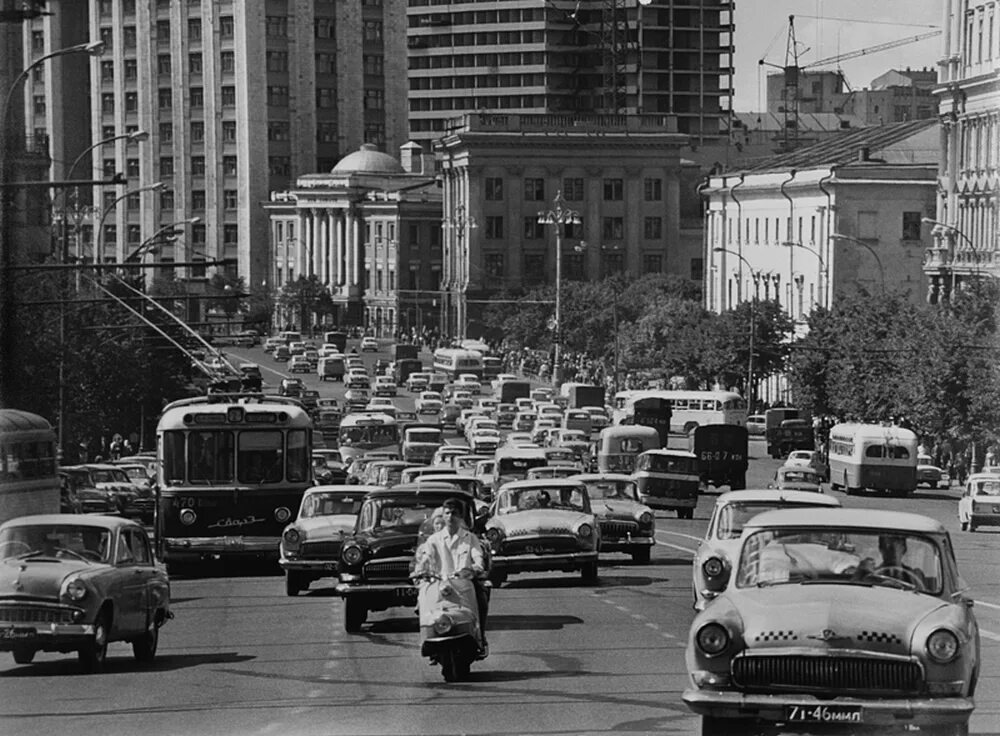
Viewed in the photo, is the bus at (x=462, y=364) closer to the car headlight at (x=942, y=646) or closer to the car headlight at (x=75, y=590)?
the car headlight at (x=75, y=590)

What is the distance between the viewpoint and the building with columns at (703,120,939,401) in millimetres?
136625

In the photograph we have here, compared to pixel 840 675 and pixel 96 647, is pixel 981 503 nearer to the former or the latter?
pixel 96 647

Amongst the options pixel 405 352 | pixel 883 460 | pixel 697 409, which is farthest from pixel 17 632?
pixel 405 352

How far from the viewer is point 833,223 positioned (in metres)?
140

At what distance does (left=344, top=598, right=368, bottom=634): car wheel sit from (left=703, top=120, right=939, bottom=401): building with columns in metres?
97.8

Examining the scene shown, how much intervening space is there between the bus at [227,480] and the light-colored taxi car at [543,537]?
6.30 metres

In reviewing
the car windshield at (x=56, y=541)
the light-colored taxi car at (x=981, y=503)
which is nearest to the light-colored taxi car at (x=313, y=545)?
the car windshield at (x=56, y=541)

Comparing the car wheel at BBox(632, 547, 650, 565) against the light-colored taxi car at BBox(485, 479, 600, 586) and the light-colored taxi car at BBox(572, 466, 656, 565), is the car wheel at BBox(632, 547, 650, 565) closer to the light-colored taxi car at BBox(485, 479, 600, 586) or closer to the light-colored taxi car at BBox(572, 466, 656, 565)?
the light-colored taxi car at BBox(572, 466, 656, 565)

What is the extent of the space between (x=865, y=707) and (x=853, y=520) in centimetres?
228

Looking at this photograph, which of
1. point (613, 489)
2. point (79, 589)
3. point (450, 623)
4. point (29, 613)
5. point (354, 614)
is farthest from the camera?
point (613, 489)

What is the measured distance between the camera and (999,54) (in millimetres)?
108312

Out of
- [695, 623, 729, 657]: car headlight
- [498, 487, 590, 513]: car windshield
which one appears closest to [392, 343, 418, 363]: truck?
[498, 487, 590, 513]: car windshield

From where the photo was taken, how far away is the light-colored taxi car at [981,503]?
205ft

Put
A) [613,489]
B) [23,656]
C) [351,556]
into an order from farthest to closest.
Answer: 1. [613,489]
2. [351,556]
3. [23,656]
